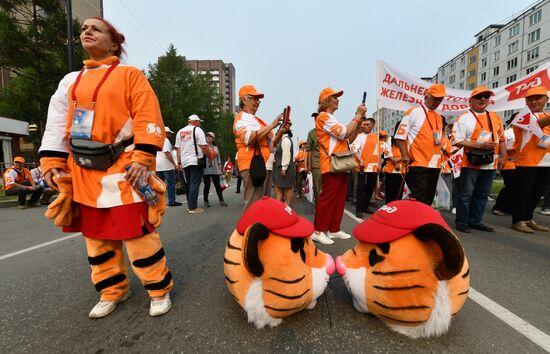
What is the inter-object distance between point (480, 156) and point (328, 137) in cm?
233

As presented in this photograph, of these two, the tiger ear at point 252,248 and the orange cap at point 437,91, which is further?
the orange cap at point 437,91

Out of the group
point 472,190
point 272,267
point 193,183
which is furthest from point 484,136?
point 193,183

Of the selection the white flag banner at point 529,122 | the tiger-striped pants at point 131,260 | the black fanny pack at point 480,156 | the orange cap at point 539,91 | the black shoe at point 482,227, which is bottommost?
the black shoe at point 482,227

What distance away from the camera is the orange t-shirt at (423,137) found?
11.4ft

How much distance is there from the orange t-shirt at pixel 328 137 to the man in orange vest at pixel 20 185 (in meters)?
8.72

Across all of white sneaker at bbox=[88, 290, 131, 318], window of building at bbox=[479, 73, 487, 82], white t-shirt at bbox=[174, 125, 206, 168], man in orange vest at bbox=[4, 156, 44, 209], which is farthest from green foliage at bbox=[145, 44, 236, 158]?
window of building at bbox=[479, 73, 487, 82]

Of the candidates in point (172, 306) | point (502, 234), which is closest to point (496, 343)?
point (172, 306)

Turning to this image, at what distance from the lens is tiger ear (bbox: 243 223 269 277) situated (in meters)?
1.39

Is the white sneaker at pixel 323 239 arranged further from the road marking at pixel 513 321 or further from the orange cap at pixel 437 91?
the orange cap at pixel 437 91

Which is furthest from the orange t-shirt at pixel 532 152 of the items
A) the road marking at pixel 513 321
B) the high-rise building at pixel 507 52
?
the high-rise building at pixel 507 52

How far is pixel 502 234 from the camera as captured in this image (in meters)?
3.87

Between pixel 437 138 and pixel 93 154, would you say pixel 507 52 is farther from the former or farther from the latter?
pixel 93 154

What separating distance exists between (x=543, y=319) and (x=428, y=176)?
7.03 feet

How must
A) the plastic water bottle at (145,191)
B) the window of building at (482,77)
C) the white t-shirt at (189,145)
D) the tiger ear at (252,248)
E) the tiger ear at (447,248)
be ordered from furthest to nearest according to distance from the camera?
the window of building at (482,77)
the white t-shirt at (189,145)
the plastic water bottle at (145,191)
the tiger ear at (252,248)
the tiger ear at (447,248)
